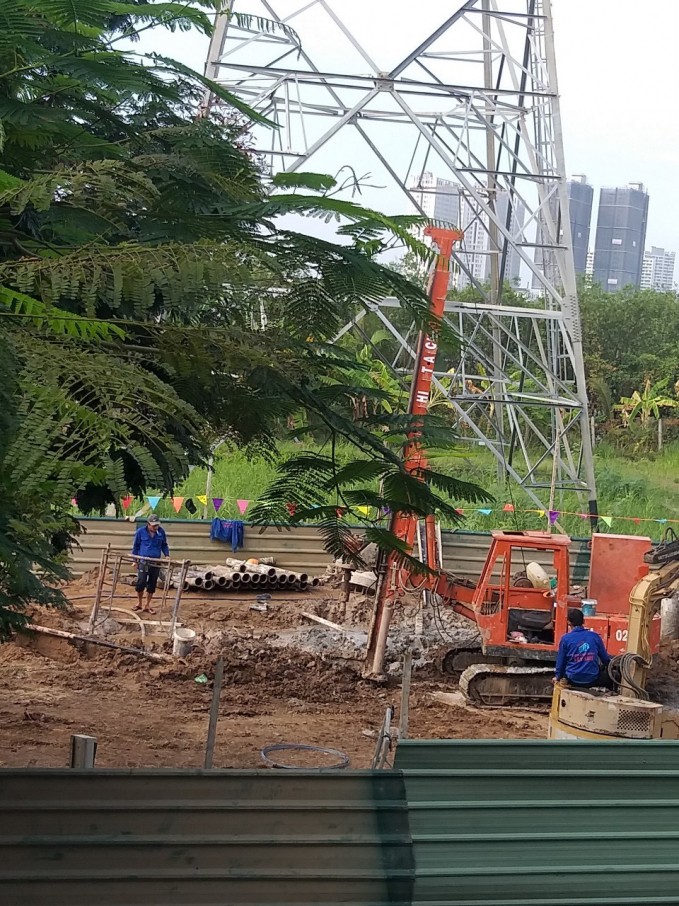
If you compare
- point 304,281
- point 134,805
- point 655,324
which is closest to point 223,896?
point 134,805

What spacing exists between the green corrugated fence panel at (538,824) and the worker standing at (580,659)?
604 cm

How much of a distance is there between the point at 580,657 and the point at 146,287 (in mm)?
8744

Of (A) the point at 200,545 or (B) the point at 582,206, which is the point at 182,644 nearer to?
(A) the point at 200,545

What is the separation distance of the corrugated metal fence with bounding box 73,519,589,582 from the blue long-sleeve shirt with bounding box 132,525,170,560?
2.06 metres

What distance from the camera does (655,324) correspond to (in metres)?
37.8

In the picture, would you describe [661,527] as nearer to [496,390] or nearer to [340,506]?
[496,390]

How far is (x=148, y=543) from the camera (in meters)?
16.4

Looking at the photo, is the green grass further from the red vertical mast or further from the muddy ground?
the red vertical mast

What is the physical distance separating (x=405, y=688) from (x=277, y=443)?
3.88 m

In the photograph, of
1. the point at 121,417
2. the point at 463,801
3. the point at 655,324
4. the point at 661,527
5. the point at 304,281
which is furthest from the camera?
the point at 655,324

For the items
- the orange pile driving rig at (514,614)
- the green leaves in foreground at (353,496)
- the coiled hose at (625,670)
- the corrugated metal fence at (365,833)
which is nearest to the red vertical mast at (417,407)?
the orange pile driving rig at (514,614)

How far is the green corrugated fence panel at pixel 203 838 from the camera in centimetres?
418

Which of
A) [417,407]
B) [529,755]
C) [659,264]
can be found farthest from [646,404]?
[659,264]

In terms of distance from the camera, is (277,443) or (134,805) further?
(277,443)
